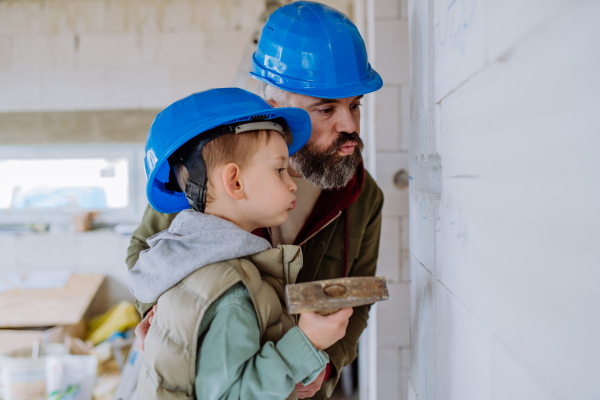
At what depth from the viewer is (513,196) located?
16.3 inches

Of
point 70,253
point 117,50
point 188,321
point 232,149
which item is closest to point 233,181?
point 232,149

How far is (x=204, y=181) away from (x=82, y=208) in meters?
3.06

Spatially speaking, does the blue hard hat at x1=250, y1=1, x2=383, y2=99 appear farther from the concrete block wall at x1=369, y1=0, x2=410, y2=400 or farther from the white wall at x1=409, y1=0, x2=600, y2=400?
the concrete block wall at x1=369, y1=0, x2=410, y2=400

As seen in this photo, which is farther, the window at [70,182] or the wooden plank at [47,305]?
the window at [70,182]

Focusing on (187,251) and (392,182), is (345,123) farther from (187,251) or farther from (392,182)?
(392,182)

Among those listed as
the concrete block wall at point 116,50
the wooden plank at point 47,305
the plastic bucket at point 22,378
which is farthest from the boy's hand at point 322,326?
the concrete block wall at point 116,50

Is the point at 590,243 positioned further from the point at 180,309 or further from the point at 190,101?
the point at 190,101

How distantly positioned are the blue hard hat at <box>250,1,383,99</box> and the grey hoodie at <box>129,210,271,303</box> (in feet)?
1.52

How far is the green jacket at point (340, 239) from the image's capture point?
123 cm

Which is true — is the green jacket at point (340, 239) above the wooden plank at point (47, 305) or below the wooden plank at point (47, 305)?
above

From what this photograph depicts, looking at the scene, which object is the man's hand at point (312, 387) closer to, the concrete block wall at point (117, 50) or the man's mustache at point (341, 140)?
the man's mustache at point (341, 140)

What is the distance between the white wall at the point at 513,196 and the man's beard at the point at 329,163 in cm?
41

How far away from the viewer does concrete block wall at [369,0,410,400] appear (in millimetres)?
1850

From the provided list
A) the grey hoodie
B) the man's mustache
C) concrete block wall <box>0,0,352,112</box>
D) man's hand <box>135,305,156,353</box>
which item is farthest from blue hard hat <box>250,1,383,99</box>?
concrete block wall <box>0,0,352,112</box>
